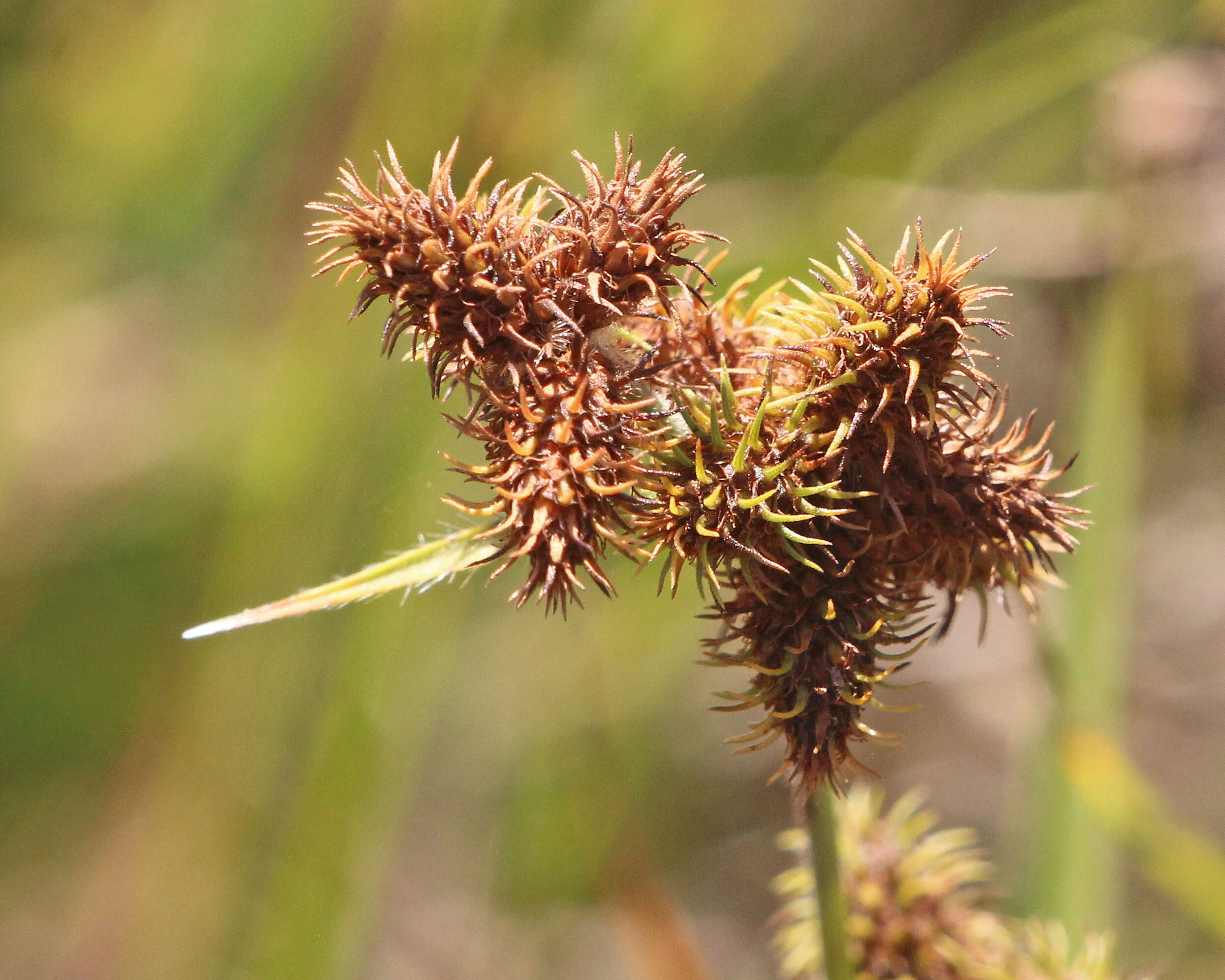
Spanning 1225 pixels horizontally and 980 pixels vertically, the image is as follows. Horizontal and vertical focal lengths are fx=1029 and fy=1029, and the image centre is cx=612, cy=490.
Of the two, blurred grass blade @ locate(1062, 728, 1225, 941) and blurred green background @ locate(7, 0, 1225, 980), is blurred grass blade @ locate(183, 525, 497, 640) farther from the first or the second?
blurred grass blade @ locate(1062, 728, 1225, 941)

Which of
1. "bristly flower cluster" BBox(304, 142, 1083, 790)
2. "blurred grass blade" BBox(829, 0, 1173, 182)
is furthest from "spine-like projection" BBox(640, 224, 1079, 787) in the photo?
"blurred grass blade" BBox(829, 0, 1173, 182)

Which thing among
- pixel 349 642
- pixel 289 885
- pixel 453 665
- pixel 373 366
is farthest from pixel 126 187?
pixel 289 885

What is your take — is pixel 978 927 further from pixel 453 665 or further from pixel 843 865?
pixel 453 665

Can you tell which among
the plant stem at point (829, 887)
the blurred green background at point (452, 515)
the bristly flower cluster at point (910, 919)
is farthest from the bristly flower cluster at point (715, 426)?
the blurred green background at point (452, 515)

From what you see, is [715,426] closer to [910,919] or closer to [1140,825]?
[910,919]

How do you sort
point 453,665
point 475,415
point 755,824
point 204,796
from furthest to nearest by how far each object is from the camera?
point 755,824, point 453,665, point 204,796, point 475,415

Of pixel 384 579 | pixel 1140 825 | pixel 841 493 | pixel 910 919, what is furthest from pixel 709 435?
pixel 1140 825

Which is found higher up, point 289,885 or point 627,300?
point 627,300
